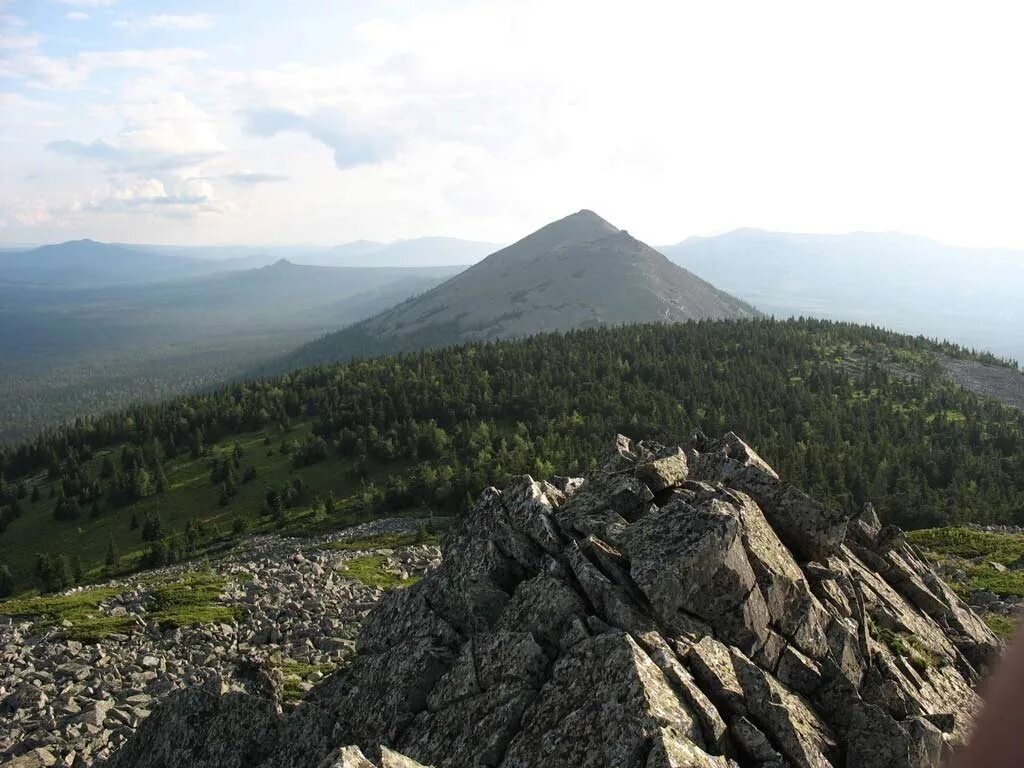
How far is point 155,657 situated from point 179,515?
65703 mm

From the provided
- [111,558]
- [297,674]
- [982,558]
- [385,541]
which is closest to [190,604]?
[297,674]

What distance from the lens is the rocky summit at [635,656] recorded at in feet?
54.1

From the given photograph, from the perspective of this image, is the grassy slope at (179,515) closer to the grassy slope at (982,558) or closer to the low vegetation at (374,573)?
the low vegetation at (374,573)

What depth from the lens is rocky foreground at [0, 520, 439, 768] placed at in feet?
88.4

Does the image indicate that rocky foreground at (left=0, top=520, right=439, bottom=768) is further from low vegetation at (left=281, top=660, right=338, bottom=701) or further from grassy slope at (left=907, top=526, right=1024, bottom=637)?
grassy slope at (left=907, top=526, right=1024, bottom=637)

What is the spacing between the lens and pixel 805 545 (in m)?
24.2

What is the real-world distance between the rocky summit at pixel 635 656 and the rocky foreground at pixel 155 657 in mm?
5240

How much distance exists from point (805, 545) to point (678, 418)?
83.0 m

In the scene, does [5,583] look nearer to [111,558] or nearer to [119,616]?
[111,558]

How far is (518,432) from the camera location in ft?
350

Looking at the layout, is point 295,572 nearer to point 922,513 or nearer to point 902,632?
point 902,632

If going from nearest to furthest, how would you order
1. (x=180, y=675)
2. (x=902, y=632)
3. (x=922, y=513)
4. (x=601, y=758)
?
(x=601, y=758), (x=902, y=632), (x=180, y=675), (x=922, y=513)

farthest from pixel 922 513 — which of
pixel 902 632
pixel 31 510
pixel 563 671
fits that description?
pixel 31 510

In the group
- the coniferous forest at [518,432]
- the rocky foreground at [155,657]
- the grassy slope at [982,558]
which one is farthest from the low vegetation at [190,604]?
the grassy slope at [982,558]
